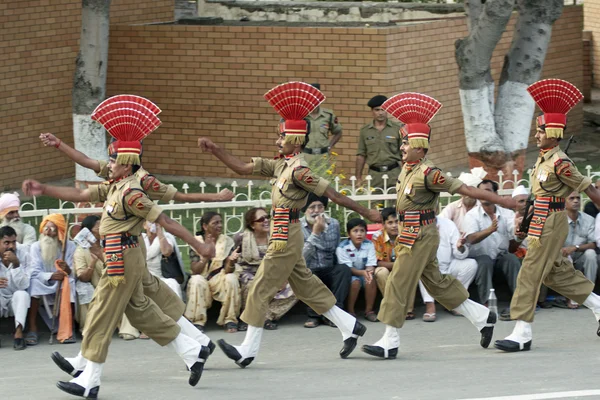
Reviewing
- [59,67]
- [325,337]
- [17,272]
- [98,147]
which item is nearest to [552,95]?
[325,337]

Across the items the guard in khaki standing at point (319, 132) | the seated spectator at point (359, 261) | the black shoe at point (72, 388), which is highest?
the guard in khaki standing at point (319, 132)

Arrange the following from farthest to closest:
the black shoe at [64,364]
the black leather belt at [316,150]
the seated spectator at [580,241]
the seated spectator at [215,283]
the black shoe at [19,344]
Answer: the black leather belt at [316,150] → the seated spectator at [580,241] → the seated spectator at [215,283] → the black shoe at [19,344] → the black shoe at [64,364]

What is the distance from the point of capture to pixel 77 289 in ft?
36.3

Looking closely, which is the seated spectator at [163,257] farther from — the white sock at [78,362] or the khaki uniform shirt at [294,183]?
the white sock at [78,362]

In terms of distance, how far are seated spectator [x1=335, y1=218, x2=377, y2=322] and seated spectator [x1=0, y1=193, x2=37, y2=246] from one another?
279 centimetres

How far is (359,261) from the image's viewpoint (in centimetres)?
1165

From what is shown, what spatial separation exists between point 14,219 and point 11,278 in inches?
30.9

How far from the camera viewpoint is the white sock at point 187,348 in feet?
30.8

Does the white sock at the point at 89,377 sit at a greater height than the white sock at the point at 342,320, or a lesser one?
lesser

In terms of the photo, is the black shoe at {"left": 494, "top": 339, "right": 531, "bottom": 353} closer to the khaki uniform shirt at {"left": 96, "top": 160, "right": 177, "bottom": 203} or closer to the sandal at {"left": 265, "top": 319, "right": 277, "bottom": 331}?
the sandal at {"left": 265, "top": 319, "right": 277, "bottom": 331}

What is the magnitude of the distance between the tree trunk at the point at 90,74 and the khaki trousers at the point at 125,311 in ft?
19.1

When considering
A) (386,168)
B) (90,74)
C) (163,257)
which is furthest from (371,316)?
(90,74)

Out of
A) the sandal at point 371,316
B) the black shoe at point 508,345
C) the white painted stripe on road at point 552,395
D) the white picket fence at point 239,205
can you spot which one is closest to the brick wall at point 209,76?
the white picket fence at point 239,205

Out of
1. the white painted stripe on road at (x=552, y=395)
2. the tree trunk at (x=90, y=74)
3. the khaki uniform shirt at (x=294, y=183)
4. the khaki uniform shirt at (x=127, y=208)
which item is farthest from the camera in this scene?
the tree trunk at (x=90, y=74)
